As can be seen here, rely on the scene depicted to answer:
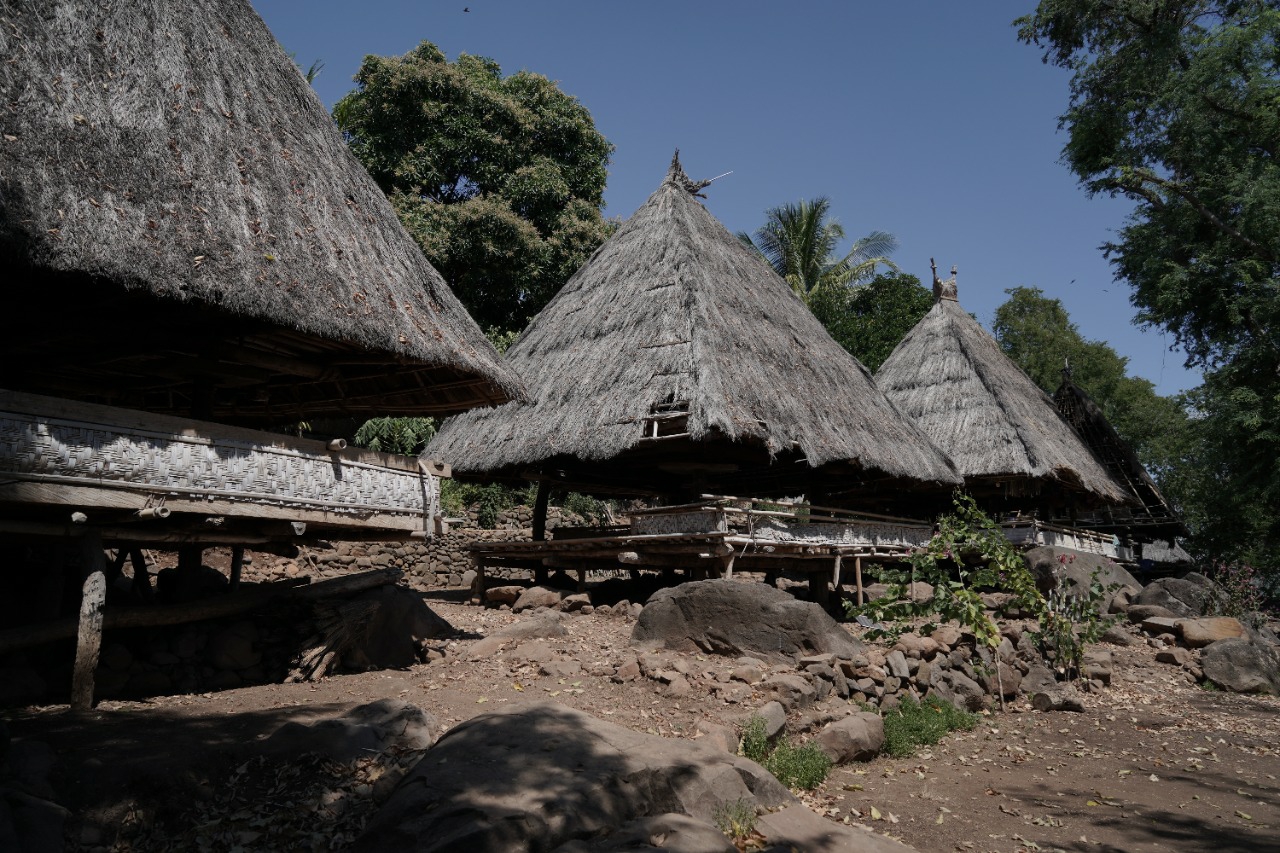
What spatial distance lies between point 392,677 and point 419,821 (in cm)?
451

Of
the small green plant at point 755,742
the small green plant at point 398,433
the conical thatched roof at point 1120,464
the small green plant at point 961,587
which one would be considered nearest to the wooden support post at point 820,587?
the small green plant at point 961,587

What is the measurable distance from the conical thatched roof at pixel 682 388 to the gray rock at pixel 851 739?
4361mm

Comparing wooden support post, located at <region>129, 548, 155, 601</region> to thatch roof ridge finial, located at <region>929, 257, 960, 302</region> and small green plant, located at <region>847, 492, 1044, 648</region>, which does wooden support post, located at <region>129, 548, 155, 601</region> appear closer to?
small green plant, located at <region>847, 492, 1044, 648</region>

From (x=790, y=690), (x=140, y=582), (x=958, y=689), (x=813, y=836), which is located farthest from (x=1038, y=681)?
(x=140, y=582)

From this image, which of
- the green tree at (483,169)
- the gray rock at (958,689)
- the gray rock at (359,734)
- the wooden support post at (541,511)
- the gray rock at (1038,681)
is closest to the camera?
the gray rock at (359,734)

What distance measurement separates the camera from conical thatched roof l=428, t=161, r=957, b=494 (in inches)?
473

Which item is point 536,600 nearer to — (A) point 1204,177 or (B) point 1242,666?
(B) point 1242,666

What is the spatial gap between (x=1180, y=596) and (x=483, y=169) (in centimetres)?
1819

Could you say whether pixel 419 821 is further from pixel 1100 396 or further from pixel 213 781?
pixel 1100 396

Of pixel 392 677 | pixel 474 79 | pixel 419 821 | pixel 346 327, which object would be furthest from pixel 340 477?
pixel 474 79

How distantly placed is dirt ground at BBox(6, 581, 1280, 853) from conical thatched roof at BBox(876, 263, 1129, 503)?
9.12 m

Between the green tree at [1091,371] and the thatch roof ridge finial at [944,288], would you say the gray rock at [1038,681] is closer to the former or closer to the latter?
the thatch roof ridge finial at [944,288]

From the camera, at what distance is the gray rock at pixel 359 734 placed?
5.28 meters

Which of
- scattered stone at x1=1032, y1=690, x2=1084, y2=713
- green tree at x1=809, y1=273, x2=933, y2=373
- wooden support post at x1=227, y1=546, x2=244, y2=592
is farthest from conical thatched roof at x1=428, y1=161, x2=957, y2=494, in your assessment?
green tree at x1=809, y1=273, x2=933, y2=373
